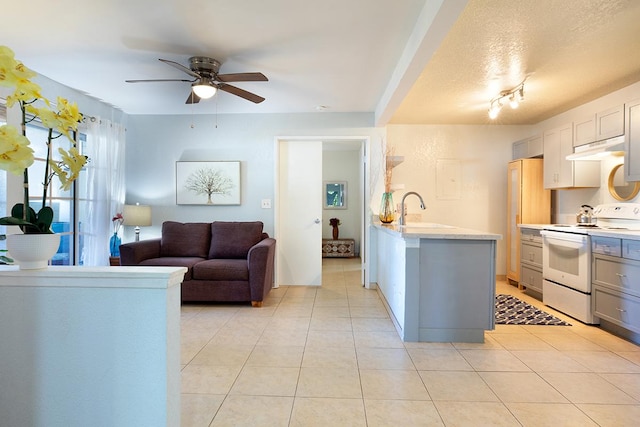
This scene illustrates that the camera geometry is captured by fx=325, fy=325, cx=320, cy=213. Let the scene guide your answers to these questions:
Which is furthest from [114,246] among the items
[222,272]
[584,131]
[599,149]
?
[584,131]

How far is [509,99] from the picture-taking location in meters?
3.50

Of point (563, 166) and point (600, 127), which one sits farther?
point (563, 166)

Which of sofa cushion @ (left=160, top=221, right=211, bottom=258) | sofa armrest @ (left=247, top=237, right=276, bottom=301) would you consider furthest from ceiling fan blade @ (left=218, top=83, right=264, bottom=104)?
sofa cushion @ (left=160, top=221, right=211, bottom=258)

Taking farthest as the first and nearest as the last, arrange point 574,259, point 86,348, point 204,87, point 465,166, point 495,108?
point 465,166 < point 495,108 < point 574,259 < point 204,87 < point 86,348

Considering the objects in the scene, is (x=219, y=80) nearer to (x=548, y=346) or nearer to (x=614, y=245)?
(x=548, y=346)

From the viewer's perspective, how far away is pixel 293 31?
2365 mm

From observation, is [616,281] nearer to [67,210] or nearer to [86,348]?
[86,348]

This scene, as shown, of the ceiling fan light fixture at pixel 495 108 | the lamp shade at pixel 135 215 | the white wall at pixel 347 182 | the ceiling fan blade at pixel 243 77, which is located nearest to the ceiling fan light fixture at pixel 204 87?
the ceiling fan blade at pixel 243 77

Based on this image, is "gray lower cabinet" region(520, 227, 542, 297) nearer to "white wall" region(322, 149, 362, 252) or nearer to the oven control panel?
the oven control panel

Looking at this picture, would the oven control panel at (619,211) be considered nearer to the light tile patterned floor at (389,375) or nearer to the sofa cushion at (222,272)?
the light tile patterned floor at (389,375)

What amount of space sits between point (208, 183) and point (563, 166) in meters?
4.40

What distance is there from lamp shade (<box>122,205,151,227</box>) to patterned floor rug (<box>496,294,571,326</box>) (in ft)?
13.5

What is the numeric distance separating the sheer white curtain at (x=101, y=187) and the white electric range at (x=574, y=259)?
5158mm

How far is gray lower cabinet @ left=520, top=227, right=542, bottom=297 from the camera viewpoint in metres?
3.88
